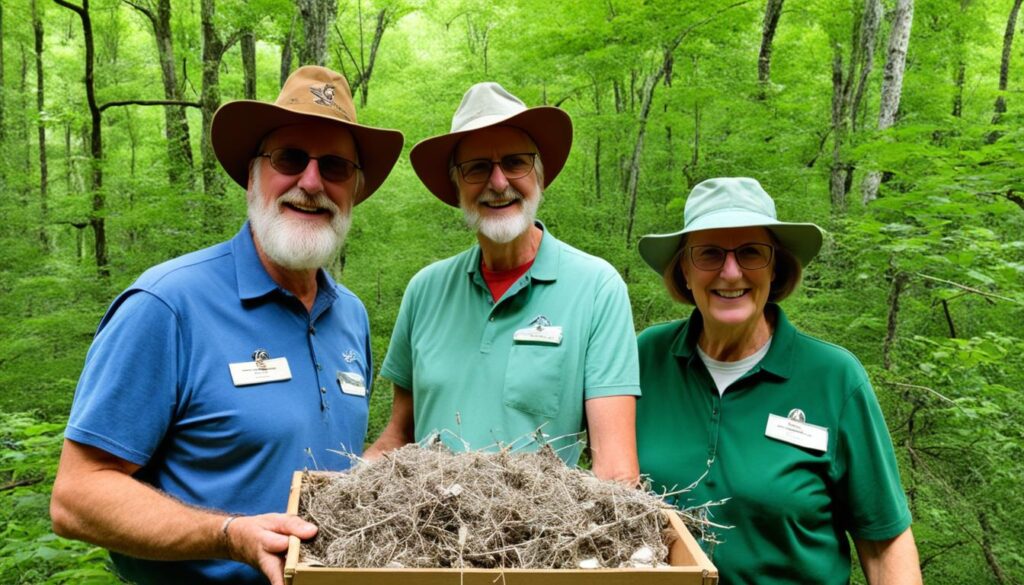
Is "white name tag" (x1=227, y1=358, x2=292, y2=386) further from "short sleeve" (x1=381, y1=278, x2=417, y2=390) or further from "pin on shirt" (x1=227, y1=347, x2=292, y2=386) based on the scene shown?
"short sleeve" (x1=381, y1=278, x2=417, y2=390)

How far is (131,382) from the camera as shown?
1.75 m

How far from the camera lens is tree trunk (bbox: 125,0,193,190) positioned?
355 inches

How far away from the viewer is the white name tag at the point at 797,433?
2057 millimetres

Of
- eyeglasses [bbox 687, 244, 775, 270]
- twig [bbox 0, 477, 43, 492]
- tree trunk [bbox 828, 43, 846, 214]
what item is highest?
tree trunk [bbox 828, 43, 846, 214]

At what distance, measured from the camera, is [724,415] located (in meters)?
2.20

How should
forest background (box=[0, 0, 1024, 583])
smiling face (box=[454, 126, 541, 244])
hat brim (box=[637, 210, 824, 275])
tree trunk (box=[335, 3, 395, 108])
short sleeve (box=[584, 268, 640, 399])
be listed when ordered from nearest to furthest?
short sleeve (box=[584, 268, 640, 399]) → hat brim (box=[637, 210, 824, 275]) → smiling face (box=[454, 126, 541, 244]) → forest background (box=[0, 0, 1024, 583]) → tree trunk (box=[335, 3, 395, 108])

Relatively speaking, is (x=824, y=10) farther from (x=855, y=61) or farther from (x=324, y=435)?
(x=324, y=435)

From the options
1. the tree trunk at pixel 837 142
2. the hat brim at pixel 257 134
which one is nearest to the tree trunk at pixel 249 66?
the tree trunk at pixel 837 142

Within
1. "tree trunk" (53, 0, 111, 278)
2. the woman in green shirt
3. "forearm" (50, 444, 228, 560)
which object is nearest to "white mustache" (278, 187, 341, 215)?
"forearm" (50, 444, 228, 560)

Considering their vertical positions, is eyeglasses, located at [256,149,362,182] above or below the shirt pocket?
above

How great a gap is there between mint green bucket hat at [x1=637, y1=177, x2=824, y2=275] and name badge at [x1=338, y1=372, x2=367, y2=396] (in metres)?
1.19

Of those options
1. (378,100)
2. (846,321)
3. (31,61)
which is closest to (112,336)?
(846,321)

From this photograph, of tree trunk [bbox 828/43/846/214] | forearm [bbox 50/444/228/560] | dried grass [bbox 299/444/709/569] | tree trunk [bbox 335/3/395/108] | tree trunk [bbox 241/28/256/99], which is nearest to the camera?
dried grass [bbox 299/444/709/569]

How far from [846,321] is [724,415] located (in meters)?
4.90
